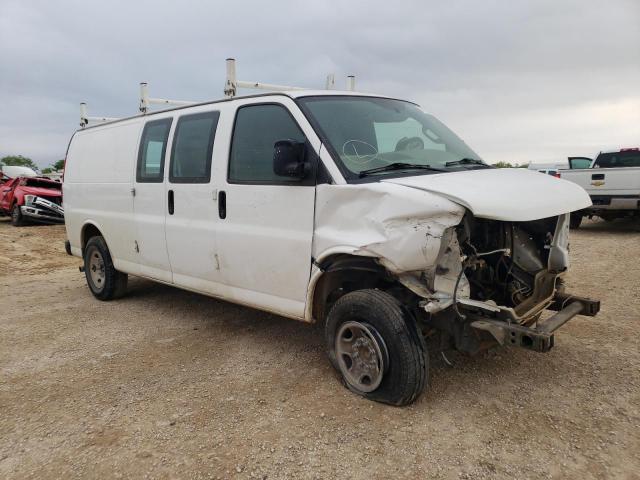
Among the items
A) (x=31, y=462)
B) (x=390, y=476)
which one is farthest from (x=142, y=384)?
(x=390, y=476)

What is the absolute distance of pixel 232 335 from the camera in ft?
16.1

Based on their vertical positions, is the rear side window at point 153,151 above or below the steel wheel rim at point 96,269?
above

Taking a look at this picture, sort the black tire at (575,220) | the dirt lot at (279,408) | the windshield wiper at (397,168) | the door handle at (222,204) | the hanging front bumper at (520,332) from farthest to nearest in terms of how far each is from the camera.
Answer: the black tire at (575,220) → the door handle at (222,204) → the windshield wiper at (397,168) → the hanging front bumper at (520,332) → the dirt lot at (279,408)

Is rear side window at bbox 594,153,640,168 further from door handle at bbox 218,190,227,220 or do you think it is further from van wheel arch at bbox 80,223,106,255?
van wheel arch at bbox 80,223,106,255

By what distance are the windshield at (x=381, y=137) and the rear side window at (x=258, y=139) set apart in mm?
229

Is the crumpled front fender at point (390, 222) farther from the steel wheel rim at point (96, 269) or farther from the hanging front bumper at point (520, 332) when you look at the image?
the steel wheel rim at point (96, 269)

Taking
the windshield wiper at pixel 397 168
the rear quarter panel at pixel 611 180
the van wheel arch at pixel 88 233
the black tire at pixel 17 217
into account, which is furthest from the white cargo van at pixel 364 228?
the black tire at pixel 17 217

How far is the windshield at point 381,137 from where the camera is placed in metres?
3.62

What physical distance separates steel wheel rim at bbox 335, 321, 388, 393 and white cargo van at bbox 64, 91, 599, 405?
0.03ft

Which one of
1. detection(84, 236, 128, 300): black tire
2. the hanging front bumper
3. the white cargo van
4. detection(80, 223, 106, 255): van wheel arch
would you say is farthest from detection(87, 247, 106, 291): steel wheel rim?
the hanging front bumper

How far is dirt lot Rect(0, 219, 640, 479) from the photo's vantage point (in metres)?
2.82

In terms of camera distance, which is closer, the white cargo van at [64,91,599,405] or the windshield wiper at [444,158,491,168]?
the white cargo van at [64,91,599,405]

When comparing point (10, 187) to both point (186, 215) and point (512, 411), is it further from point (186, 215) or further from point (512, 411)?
point (512, 411)

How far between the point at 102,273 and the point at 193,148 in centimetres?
265
